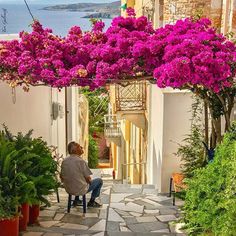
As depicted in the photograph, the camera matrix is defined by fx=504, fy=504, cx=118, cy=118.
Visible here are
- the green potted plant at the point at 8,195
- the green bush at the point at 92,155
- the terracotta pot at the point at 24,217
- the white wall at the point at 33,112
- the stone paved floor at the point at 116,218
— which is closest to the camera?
the green potted plant at the point at 8,195

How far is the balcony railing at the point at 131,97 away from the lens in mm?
14922

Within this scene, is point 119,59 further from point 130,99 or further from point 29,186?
point 130,99

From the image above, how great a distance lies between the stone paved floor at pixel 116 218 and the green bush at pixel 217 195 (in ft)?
4.90

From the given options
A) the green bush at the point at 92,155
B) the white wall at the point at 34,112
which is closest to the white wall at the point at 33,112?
the white wall at the point at 34,112

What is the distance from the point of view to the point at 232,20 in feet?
33.1

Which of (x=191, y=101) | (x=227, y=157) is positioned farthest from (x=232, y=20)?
(x=227, y=157)

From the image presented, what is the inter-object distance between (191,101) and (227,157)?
13.8 feet

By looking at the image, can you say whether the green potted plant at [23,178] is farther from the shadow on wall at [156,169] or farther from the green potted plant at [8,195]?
the shadow on wall at [156,169]

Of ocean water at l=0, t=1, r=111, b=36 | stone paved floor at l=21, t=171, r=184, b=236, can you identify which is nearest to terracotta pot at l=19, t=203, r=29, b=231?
stone paved floor at l=21, t=171, r=184, b=236

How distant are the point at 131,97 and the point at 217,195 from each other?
9.22 metres

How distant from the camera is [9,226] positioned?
24.4 feet

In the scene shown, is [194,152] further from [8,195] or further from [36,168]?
[8,195]

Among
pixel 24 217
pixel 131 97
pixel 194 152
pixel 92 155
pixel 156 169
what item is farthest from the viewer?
pixel 92 155

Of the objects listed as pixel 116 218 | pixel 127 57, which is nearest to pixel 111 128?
pixel 116 218
